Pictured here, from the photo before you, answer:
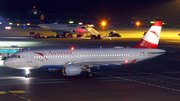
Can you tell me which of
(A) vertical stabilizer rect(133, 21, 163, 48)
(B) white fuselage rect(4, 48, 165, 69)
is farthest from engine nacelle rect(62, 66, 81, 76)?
(A) vertical stabilizer rect(133, 21, 163, 48)

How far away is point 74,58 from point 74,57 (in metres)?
0.14

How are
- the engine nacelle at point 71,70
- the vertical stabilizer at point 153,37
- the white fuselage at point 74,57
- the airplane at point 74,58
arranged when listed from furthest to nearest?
1. the vertical stabilizer at point 153,37
2. the white fuselage at point 74,57
3. the airplane at point 74,58
4. the engine nacelle at point 71,70

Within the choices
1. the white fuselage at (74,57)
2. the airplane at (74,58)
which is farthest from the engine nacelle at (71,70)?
the white fuselage at (74,57)

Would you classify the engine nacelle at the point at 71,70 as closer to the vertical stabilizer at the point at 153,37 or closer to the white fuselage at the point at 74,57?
the white fuselage at the point at 74,57

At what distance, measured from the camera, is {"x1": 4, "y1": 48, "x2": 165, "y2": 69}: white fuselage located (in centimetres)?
3719

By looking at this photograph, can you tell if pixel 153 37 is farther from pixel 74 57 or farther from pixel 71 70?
pixel 71 70

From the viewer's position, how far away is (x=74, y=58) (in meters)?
38.2

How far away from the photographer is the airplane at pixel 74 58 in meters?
36.9

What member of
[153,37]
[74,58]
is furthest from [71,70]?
[153,37]

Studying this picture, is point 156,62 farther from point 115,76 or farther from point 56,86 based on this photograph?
point 56,86

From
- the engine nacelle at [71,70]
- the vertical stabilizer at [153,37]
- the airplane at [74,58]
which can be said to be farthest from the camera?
the vertical stabilizer at [153,37]

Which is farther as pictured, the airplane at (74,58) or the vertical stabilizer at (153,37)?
the vertical stabilizer at (153,37)

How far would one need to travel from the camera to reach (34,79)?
36562 mm

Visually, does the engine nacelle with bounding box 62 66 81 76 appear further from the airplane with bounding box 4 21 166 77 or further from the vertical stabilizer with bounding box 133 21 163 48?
the vertical stabilizer with bounding box 133 21 163 48
